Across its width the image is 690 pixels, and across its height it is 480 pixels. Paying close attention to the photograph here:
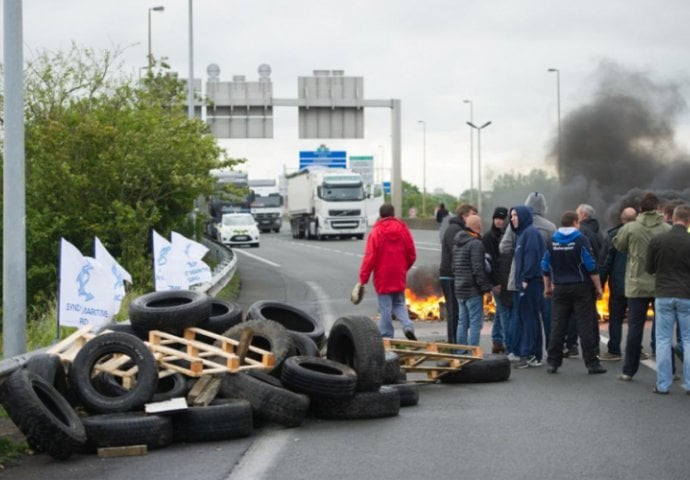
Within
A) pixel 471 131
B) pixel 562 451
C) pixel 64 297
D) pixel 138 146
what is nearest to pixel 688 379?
pixel 562 451

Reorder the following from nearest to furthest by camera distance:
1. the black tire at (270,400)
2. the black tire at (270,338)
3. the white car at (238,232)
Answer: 1. the black tire at (270,400)
2. the black tire at (270,338)
3. the white car at (238,232)

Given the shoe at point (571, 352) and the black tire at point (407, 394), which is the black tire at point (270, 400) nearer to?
→ the black tire at point (407, 394)

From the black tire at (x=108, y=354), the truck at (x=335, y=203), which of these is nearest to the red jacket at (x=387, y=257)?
the black tire at (x=108, y=354)

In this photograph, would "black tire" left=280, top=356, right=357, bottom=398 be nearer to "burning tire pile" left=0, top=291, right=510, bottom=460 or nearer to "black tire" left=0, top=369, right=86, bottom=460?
"burning tire pile" left=0, top=291, right=510, bottom=460

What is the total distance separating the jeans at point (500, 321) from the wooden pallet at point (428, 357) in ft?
5.97

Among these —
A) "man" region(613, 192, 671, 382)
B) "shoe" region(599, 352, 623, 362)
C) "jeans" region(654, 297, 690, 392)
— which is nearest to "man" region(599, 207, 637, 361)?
"shoe" region(599, 352, 623, 362)

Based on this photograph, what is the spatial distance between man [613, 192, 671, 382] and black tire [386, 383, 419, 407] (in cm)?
248

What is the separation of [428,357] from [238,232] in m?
44.7

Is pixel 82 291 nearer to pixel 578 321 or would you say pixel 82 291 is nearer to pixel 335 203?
pixel 578 321

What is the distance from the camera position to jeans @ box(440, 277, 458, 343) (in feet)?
50.0

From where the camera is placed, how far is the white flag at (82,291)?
1319 cm

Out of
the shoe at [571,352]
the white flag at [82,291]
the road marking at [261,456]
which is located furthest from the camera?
the shoe at [571,352]

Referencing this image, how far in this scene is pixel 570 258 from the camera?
1347 cm

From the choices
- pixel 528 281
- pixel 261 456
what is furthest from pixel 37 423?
pixel 528 281
